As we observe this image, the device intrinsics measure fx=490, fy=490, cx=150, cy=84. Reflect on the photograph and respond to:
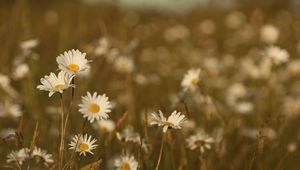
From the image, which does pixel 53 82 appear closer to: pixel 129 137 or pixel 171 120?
pixel 171 120

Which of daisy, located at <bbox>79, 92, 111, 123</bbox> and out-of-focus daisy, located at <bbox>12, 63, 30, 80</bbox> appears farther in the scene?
out-of-focus daisy, located at <bbox>12, 63, 30, 80</bbox>

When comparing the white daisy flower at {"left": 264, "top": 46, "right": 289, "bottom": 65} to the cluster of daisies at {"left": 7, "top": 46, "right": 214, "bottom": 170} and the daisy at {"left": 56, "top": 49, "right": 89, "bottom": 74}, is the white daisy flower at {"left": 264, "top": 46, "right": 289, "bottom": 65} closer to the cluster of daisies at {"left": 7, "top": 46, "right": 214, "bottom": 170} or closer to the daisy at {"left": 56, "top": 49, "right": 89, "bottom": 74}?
the cluster of daisies at {"left": 7, "top": 46, "right": 214, "bottom": 170}

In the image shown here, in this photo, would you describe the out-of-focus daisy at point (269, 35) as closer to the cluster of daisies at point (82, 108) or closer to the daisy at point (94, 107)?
the cluster of daisies at point (82, 108)

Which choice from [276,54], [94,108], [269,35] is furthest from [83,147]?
[269,35]

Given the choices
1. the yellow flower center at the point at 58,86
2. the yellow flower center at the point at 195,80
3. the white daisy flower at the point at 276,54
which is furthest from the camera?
the white daisy flower at the point at 276,54

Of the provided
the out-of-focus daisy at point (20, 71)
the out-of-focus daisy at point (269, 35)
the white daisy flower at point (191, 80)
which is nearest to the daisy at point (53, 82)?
the white daisy flower at point (191, 80)

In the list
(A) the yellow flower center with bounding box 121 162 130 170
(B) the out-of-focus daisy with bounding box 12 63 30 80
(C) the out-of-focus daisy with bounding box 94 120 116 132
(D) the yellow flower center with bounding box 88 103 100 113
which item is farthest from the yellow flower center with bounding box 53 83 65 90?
(B) the out-of-focus daisy with bounding box 12 63 30 80

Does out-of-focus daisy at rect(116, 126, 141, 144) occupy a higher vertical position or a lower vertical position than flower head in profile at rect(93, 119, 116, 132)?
lower
